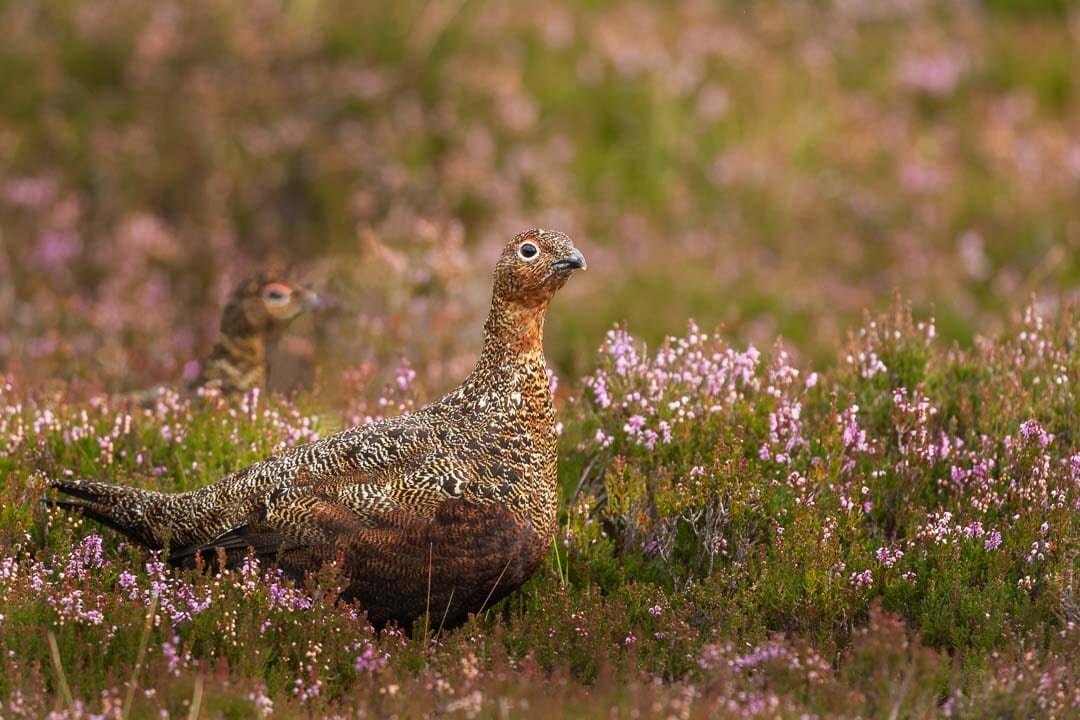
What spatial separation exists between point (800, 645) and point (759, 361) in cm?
233

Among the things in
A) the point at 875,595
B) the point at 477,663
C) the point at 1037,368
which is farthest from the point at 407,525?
the point at 1037,368

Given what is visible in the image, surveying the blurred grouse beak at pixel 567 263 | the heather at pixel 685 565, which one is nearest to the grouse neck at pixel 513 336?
the blurred grouse beak at pixel 567 263

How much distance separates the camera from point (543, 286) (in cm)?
595

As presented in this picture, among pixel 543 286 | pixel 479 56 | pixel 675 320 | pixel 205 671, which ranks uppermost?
pixel 479 56

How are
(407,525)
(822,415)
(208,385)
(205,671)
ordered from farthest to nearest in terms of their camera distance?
(208,385) < (822,415) < (407,525) < (205,671)

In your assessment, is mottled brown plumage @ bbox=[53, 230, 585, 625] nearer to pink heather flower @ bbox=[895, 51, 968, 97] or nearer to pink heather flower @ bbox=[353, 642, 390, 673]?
pink heather flower @ bbox=[353, 642, 390, 673]

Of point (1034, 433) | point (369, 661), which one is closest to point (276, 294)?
point (369, 661)

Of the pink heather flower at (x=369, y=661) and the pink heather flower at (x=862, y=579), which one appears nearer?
the pink heather flower at (x=369, y=661)

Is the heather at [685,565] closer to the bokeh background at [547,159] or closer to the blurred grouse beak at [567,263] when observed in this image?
the blurred grouse beak at [567,263]

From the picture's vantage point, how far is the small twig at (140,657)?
4.57 metres

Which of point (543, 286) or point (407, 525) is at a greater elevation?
point (543, 286)

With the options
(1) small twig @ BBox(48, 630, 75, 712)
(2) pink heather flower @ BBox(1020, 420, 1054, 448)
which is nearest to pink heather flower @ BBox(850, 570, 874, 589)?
(2) pink heather flower @ BBox(1020, 420, 1054, 448)

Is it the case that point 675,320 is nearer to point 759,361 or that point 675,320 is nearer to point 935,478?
point 759,361

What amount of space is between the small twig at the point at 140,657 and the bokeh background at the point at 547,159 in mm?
5669
